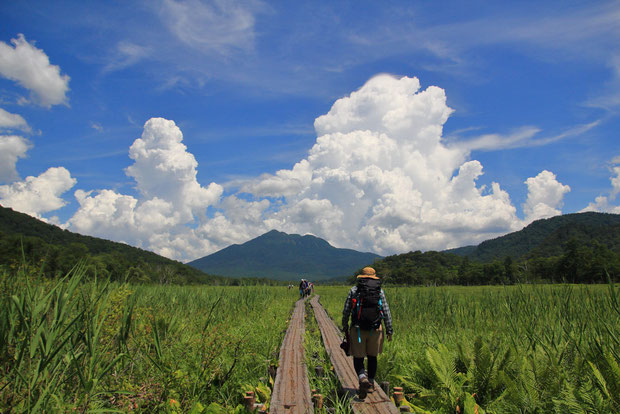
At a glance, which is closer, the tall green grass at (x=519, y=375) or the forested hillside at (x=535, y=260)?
the tall green grass at (x=519, y=375)

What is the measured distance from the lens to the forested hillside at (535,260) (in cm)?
4281

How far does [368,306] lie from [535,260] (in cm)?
7604

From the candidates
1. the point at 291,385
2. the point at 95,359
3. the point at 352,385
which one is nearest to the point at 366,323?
the point at 352,385

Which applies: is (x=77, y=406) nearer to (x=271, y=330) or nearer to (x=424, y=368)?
(x=424, y=368)

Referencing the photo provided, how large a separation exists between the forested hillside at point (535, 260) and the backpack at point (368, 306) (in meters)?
4.36

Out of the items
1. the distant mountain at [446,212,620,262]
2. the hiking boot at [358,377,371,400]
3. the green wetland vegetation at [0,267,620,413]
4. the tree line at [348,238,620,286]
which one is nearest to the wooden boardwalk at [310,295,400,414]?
the hiking boot at [358,377,371,400]

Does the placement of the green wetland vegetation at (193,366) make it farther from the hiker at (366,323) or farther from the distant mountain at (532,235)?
the distant mountain at (532,235)

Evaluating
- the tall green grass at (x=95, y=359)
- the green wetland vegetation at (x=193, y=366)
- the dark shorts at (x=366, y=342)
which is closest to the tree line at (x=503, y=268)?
the green wetland vegetation at (x=193, y=366)

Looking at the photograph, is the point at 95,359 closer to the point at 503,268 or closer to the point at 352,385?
the point at 352,385

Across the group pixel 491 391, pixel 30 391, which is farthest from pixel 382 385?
pixel 30 391

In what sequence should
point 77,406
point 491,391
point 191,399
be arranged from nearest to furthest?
1. point 77,406
2. point 191,399
3. point 491,391

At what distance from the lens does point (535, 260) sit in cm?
6488

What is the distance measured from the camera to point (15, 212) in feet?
274

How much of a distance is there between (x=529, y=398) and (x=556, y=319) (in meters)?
3.19
